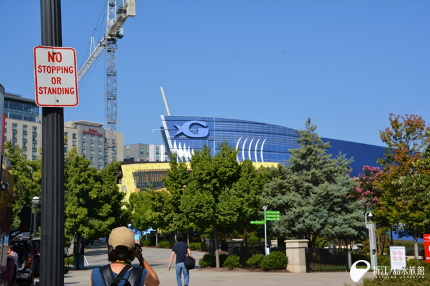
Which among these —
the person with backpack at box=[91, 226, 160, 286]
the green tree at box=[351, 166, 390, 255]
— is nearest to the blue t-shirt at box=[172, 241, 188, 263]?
the person with backpack at box=[91, 226, 160, 286]

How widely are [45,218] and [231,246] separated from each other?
89.0 ft

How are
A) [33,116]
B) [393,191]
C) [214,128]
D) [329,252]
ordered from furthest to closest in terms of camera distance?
[33,116] < [214,128] < [393,191] < [329,252]

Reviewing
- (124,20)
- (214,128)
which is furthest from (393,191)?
(124,20)

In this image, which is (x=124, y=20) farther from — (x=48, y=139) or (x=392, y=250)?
(x=48, y=139)

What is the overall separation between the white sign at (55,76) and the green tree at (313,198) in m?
25.8

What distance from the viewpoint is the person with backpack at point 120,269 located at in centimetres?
422

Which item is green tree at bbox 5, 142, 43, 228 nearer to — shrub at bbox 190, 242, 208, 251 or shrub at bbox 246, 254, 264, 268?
shrub at bbox 246, 254, 264, 268

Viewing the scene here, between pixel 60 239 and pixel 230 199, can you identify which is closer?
pixel 60 239

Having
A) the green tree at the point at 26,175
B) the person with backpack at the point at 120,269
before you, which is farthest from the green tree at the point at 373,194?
the person with backpack at the point at 120,269

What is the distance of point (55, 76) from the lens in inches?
210

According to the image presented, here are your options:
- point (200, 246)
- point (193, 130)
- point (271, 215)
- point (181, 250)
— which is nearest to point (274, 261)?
point (271, 215)

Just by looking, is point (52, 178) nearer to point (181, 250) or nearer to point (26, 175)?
point (181, 250)

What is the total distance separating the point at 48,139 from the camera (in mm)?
5219

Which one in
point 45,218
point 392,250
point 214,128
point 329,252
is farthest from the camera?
point 214,128
